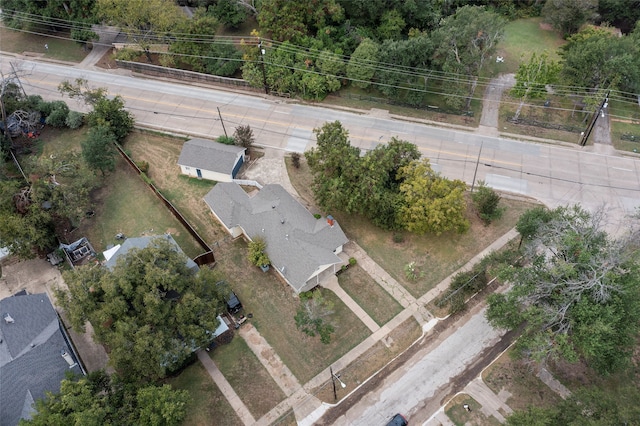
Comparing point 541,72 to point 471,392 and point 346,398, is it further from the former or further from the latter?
point 346,398

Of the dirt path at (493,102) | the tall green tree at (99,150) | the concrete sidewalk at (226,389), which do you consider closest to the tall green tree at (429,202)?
the dirt path at (493,102)

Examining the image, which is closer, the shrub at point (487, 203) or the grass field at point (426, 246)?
the grass field at point (426, 246)

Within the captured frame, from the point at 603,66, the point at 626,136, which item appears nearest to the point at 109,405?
the point at 603,66

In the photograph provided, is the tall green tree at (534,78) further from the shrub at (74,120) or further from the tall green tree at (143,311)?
the shrub at (74,120)

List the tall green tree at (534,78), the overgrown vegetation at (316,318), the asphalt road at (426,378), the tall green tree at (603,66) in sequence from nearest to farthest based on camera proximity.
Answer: the asphalt road at (426,378) < the overgrown vegetation at (316,318) < the tall green tree at (603,66) < the tall green tree at (534,78)

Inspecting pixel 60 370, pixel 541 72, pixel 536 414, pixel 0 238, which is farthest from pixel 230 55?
pixel 536 414

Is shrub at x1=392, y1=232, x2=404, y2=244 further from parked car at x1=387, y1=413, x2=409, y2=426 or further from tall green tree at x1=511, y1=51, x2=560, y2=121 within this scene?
tall green tree at x1=511, y1=51, x2=560, y2=121
